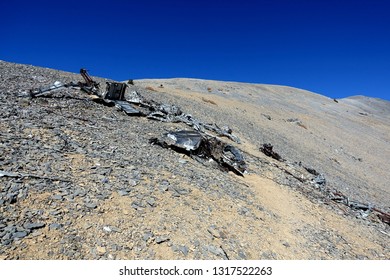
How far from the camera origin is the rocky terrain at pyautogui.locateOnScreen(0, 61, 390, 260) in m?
4.86

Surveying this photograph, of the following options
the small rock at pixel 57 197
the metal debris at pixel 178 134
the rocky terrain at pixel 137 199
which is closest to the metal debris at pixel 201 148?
the metal debris at pixel 178 134

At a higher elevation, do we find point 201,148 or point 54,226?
point 201,148

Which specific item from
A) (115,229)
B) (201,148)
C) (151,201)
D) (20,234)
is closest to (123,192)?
(151,201)

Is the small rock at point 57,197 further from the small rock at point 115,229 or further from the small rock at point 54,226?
the small rock at point 115,229

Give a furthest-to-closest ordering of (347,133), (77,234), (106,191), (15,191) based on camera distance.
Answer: (347,133) → (106,191) → (15,191) → (77,234)

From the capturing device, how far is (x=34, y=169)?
6.00 meters

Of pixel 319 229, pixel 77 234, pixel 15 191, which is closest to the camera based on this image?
pixel 77 234

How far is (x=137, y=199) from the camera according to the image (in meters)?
6.15

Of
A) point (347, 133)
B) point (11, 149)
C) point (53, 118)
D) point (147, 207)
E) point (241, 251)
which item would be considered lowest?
point (241, 251)

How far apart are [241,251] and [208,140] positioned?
5.33 meters

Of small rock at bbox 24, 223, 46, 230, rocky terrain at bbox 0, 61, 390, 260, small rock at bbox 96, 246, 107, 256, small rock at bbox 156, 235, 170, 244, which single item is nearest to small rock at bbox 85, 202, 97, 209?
rocky terrain at bbox 0, 61, 390, 260

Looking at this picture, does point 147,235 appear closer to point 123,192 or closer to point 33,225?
point 123,192

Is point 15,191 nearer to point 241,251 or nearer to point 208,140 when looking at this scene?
point 241,251
